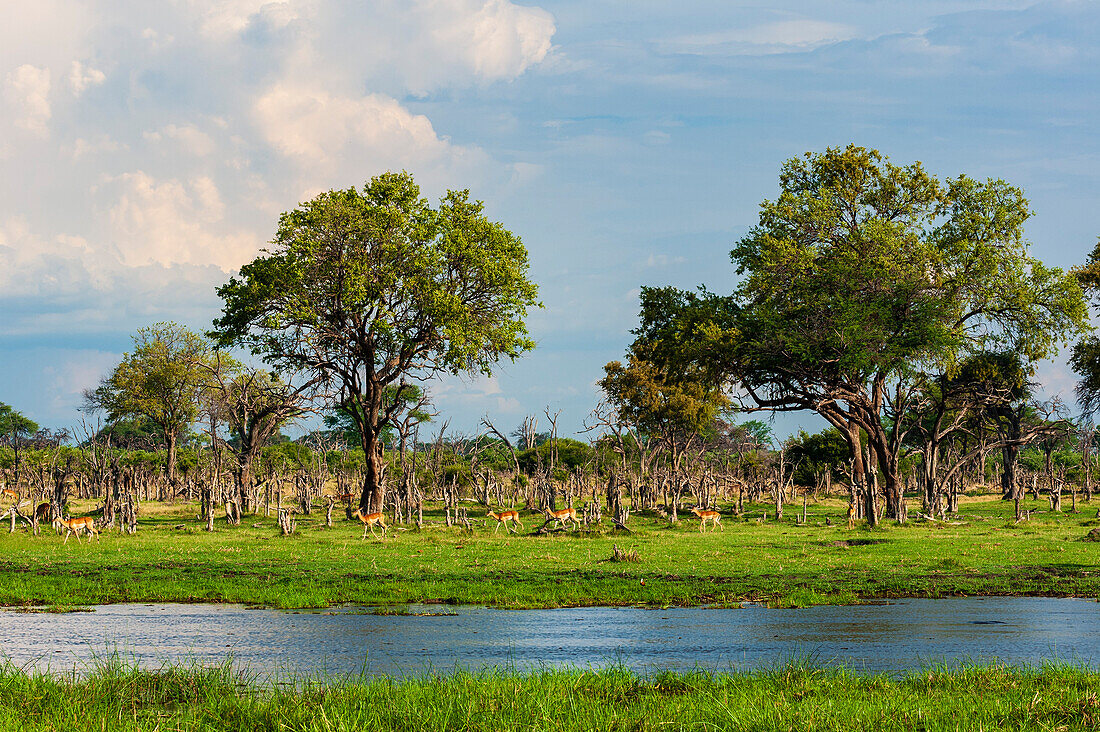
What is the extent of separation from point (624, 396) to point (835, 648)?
5696cm

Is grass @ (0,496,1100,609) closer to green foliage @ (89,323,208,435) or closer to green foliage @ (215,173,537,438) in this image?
green foliage @ (215,173,537,438)

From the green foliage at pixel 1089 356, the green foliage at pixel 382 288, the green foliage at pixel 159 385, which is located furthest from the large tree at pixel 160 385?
the green foliage at pixel 1089 356

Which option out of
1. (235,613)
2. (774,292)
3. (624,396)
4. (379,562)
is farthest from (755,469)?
(235,613)

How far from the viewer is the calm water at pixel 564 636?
13047 mm

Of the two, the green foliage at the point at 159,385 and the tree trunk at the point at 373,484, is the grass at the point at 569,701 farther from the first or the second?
the green foliage at the point at 159,385

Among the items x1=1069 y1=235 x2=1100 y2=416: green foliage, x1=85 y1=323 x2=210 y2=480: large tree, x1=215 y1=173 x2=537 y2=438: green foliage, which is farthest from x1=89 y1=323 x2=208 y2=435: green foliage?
x1=1069 y1=235 x2=1100 y2=416: green foliage

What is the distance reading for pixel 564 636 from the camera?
15.6m

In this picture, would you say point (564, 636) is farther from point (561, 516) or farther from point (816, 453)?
point (816, 453)

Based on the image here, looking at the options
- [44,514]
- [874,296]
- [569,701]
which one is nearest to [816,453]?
[874,296]

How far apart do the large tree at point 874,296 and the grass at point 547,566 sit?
872cm

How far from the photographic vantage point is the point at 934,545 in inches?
1200

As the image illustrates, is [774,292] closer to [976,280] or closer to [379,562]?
[976,280]

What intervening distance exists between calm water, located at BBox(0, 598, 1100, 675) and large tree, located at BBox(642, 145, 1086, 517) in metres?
25.5

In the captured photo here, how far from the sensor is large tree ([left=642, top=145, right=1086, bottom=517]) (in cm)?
4388
